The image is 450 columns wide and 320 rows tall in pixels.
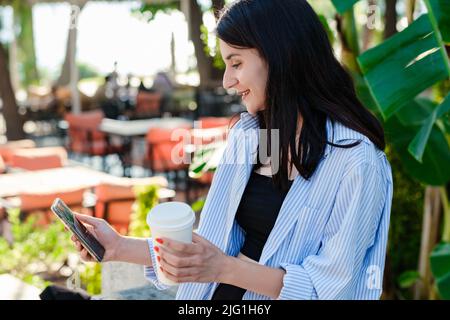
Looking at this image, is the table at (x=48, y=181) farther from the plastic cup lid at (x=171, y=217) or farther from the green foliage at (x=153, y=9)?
the green foliage at (x=153, y=9)

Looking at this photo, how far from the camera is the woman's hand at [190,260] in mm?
1270

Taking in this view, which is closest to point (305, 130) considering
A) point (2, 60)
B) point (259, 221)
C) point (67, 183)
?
point (259, 221)

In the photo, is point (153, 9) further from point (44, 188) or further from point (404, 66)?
point (404, 66)

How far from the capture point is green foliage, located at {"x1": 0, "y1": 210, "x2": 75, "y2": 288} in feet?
14.0

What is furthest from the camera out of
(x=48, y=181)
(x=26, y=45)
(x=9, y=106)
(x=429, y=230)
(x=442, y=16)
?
(x=26, y=45)

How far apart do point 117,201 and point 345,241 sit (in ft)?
12.5

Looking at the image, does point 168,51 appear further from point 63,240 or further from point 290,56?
point 290,56

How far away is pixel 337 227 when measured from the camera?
139 cm

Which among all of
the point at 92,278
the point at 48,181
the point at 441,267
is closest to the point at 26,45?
the point at 48,181

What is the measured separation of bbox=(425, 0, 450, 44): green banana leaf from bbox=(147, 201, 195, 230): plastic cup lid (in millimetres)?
1272

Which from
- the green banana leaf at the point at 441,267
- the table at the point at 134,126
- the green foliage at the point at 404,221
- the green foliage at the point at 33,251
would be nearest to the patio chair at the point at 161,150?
the table at the point at 134,126

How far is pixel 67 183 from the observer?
563cm

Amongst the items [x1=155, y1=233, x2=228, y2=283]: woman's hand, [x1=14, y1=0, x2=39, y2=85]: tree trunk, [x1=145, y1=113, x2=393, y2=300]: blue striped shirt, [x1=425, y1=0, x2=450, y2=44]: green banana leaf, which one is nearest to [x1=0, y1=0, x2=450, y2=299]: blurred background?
[x1=425, y1=0, x2=450, y2=44]: green banana leaf

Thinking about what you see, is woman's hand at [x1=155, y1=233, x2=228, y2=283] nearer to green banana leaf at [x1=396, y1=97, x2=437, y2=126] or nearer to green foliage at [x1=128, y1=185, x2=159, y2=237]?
green banana leaf at [x1=396, y1=97, x2=437, y2=126]
